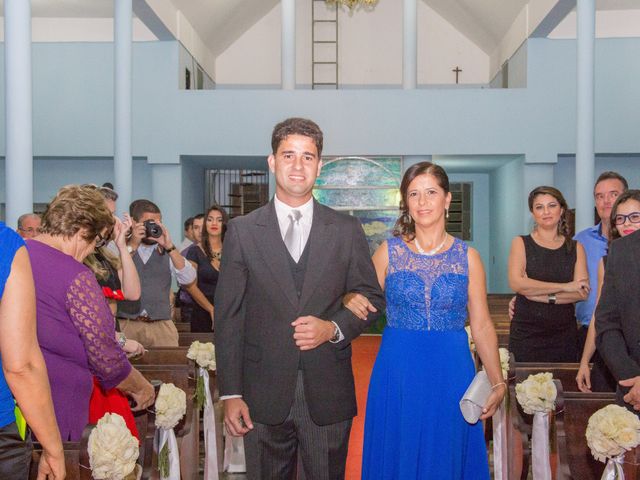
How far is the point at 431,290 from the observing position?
10.1 ft

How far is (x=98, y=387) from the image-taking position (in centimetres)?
323

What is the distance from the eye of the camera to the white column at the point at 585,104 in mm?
11312

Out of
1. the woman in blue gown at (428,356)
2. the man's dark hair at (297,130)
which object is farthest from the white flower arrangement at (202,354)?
the man's dark hair at (297,130)

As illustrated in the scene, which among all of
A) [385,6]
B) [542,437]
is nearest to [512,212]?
[385,6]

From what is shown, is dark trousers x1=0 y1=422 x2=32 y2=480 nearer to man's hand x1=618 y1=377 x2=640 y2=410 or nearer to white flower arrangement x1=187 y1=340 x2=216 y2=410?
man's hand x1=618 y1=377 x2=640 y2=410

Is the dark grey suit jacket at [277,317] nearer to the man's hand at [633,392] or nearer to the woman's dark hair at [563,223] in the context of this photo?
the man's hand at [633,392]

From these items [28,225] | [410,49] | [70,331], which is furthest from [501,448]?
[410,49]

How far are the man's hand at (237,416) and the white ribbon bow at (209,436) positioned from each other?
2.21 metres

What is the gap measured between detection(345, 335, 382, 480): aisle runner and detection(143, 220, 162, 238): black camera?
1973mm

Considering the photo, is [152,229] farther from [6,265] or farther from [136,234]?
[6,265]

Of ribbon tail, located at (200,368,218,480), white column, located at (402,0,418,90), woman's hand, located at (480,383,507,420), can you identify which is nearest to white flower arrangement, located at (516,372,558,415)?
woman's hand, located at (480,383,507,420)

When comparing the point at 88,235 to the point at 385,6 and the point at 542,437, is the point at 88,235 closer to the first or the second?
the point at 542,437

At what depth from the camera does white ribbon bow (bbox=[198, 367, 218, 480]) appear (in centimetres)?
477

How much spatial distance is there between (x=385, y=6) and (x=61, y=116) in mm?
8102
